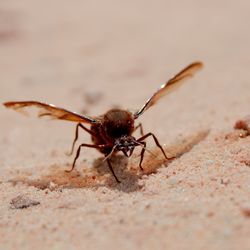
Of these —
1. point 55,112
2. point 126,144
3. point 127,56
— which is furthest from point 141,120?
point 127,56

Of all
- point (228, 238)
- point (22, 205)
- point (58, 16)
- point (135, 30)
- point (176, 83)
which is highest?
point (58, 16)

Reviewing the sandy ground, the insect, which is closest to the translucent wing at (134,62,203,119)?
the insect

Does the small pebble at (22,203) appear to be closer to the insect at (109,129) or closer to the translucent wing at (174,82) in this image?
the insect at (109,129)

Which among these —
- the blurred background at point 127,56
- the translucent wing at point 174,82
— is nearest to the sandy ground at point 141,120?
the blurred background at point 127,56

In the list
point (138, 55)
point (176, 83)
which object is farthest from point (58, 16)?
point (176, 83)

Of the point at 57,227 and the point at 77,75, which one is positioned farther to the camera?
the point at 77,75

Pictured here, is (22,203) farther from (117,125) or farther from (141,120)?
(141,120)

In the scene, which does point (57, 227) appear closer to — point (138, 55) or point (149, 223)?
point (149, 223)

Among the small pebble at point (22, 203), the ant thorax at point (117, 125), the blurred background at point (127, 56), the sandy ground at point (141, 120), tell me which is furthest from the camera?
the blurred background at point (127, 56)
